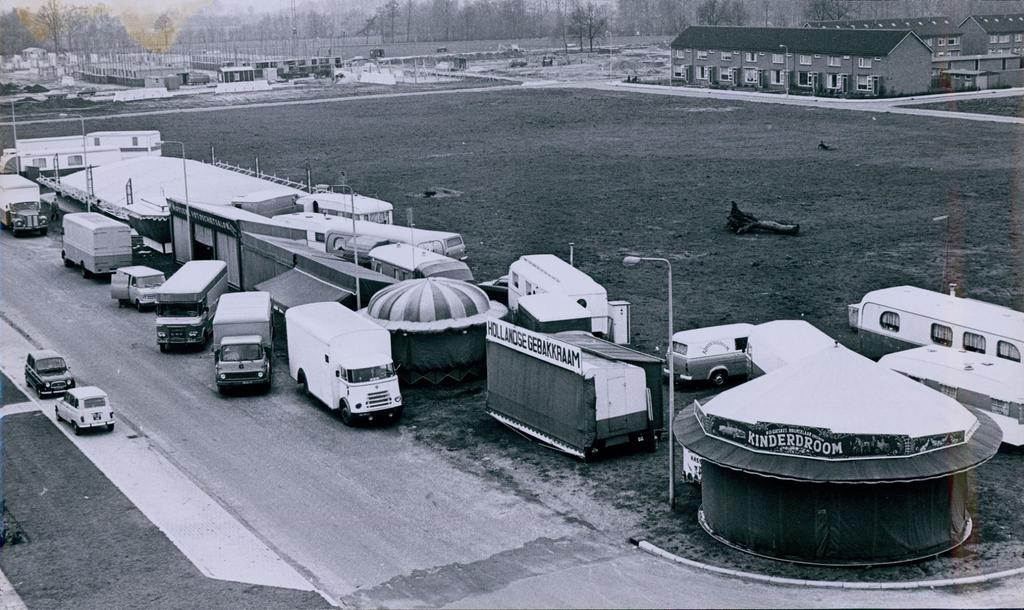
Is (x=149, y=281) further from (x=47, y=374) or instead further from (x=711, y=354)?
Answer: (x=711, y=354)

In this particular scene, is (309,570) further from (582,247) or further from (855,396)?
(582,247)

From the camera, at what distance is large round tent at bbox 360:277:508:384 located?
4225 cm

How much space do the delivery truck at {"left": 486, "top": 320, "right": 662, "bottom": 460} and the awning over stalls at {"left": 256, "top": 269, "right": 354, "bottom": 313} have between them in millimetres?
12445

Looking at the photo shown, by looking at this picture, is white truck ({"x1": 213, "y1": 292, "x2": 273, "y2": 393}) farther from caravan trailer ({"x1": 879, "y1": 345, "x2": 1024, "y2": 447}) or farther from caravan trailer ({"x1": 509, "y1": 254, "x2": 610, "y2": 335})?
caravan trailer ({"x1": 879, "y1": 345, "x2": 1024, "y2": 447})

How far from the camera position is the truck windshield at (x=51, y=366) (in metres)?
42.7

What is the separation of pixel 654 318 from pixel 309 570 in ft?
79.2

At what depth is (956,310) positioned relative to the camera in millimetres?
39656

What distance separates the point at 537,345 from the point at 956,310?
14269mm

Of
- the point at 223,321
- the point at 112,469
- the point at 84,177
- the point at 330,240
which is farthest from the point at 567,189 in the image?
the point at 112,469

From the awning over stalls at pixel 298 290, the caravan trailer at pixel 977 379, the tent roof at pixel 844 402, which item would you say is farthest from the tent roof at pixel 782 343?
the awning over stalls at pixel 298 290

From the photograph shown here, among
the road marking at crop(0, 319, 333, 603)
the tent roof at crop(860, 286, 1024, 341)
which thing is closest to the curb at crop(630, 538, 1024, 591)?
the road marking at crop(0, 319, 333, 603)

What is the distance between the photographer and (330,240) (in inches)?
2313

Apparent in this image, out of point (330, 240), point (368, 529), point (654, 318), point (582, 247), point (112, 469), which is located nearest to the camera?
point (368, 529)

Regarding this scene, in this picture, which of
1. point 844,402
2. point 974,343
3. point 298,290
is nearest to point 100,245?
point 298,290
